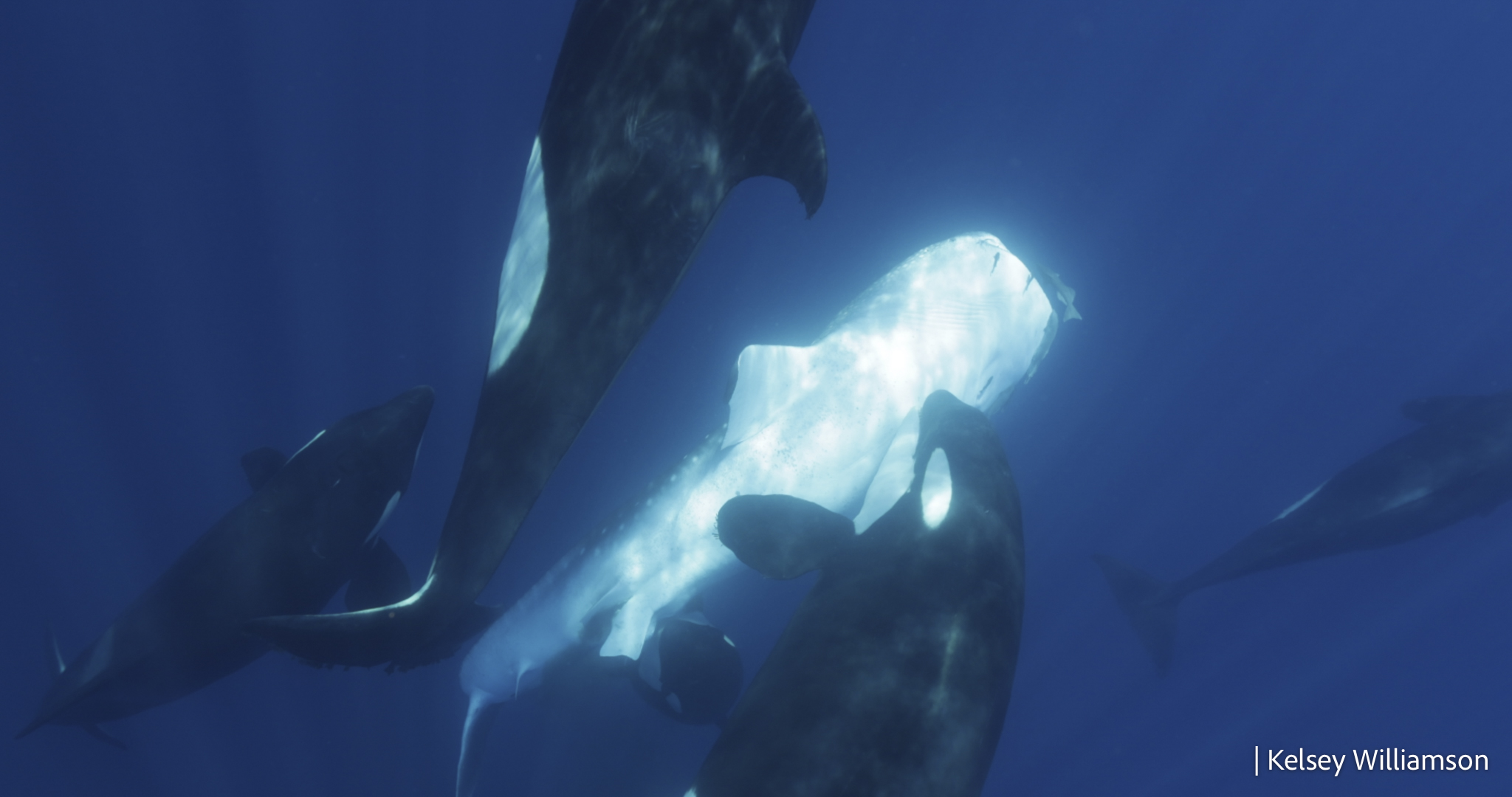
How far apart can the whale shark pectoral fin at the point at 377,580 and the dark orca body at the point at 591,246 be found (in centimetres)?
359

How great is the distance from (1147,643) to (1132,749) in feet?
21.3

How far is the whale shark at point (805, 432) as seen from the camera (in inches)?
295

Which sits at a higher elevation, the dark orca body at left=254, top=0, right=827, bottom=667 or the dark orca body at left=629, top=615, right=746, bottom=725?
the dark orca body at left=254, top=0, right=827, bottom=667

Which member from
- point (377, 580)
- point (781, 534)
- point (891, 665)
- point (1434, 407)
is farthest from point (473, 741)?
point (1434, 407)

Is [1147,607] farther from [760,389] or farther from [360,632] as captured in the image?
[360,632]

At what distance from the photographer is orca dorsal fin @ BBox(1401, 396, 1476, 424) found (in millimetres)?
12352

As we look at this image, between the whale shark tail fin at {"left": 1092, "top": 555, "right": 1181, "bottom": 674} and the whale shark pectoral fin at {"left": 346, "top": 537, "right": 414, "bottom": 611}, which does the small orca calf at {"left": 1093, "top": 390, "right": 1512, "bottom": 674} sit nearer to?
the whale shark tail fin at {"left": 1092, "top": 555, "right": 1181, "bottom": 674}

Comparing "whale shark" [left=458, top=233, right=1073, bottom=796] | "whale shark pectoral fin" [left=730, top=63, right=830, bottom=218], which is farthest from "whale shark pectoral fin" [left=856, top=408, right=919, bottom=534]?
"whale shark pectoral fin" [left=730, top=63, right=830, bottom=218]

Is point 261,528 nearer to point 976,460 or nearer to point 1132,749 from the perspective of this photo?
point 976,460

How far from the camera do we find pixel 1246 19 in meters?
18.2

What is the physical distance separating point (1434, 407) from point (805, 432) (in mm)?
13286

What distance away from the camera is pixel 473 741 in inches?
351

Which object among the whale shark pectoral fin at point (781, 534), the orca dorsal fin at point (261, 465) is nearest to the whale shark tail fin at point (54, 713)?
the orca dorsal fin at point (261, 465)

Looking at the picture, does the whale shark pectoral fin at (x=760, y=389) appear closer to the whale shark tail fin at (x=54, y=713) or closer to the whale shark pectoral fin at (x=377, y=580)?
the whale shark pectoral fin at (x=377, y=580)
